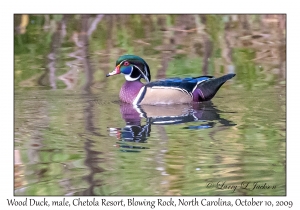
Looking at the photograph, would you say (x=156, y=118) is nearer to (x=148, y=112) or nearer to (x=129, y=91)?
(x=148, y=112)

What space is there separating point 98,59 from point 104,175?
5654 millimetres

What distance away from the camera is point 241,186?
7406mm

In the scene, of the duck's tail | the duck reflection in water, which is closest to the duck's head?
the duck reflection in water

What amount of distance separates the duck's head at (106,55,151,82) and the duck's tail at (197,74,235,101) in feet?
2.96

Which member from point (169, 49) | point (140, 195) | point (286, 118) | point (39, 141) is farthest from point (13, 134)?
point (169, 49)

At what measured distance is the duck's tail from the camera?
11195mm

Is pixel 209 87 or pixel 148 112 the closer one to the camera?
pixel 148 112

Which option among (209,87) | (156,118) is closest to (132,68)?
(209,87)

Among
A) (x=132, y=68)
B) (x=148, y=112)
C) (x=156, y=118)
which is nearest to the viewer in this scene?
(x=156, y=118)

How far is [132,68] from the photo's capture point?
38.3 feet

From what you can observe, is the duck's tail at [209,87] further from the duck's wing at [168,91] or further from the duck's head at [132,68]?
the duck's head at [132,68]

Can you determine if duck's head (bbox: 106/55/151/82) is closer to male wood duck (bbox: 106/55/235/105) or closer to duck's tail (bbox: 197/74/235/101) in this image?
male wood duck (bbox: 106/55/235/105)

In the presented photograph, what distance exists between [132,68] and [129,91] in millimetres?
525
